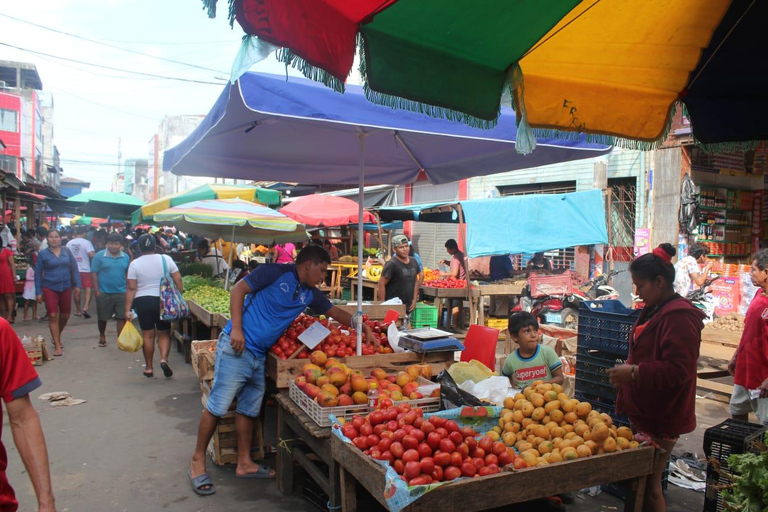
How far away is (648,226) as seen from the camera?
44.3 feet

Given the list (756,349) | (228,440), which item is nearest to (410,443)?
(228,440)

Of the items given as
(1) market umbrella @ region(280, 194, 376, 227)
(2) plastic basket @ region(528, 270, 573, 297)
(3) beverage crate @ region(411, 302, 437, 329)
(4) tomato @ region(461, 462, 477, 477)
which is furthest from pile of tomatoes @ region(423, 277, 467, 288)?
(4) tomato @ region(461, 462, 477, 477)

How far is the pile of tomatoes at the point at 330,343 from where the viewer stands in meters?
4.79

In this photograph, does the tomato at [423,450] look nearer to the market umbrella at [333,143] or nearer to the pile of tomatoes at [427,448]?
the pile of tomatoes at [427,448]

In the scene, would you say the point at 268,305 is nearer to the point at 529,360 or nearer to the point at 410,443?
the point at 410,443

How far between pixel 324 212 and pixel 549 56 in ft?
38.9

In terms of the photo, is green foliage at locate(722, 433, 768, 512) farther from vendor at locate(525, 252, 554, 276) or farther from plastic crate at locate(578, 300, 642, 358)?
vendor at locate(525, 252, 554, 276)

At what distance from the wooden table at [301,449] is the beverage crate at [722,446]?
2.65m

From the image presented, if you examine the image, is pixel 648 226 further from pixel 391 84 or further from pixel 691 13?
pixel 391 84

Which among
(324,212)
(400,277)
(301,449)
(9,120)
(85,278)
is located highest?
(9,120)

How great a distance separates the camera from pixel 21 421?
2.23 m

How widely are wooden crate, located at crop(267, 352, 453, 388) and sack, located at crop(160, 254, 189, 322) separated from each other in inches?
138

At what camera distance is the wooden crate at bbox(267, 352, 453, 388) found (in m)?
4.56

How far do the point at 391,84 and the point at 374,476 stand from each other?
2.09 meters
